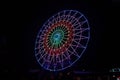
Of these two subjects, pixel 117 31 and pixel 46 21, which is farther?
pixel 46 21

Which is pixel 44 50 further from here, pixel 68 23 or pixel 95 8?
pixel 95 8

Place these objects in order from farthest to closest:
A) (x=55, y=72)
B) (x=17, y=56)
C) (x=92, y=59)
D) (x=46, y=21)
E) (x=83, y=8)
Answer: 1. (x=17, y=56)
2. (x=46, y=21)
3. (x=83, y=8)
4. (x=55, y=72)
5. (x=92, y=59)

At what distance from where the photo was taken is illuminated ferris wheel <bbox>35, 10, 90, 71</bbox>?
582 cm

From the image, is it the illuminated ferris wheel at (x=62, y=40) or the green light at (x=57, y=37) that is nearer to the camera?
the illuminated ferris wheel at (x=62, y=40)

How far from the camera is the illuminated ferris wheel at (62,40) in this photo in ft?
19.1

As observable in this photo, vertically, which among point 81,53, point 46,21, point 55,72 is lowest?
point 55,72

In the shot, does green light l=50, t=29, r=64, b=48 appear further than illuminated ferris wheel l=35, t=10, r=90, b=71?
Yes

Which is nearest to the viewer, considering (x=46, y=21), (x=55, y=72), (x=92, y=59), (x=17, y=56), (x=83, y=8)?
(x=92, y=59)

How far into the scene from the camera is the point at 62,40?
20.4 ft

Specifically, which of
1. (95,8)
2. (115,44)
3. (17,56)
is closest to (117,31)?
(115,44)

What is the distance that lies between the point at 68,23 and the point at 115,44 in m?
1.45

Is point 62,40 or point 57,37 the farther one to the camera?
point 57,37

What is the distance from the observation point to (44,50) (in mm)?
6480

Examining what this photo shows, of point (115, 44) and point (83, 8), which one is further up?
point (83, 8)
